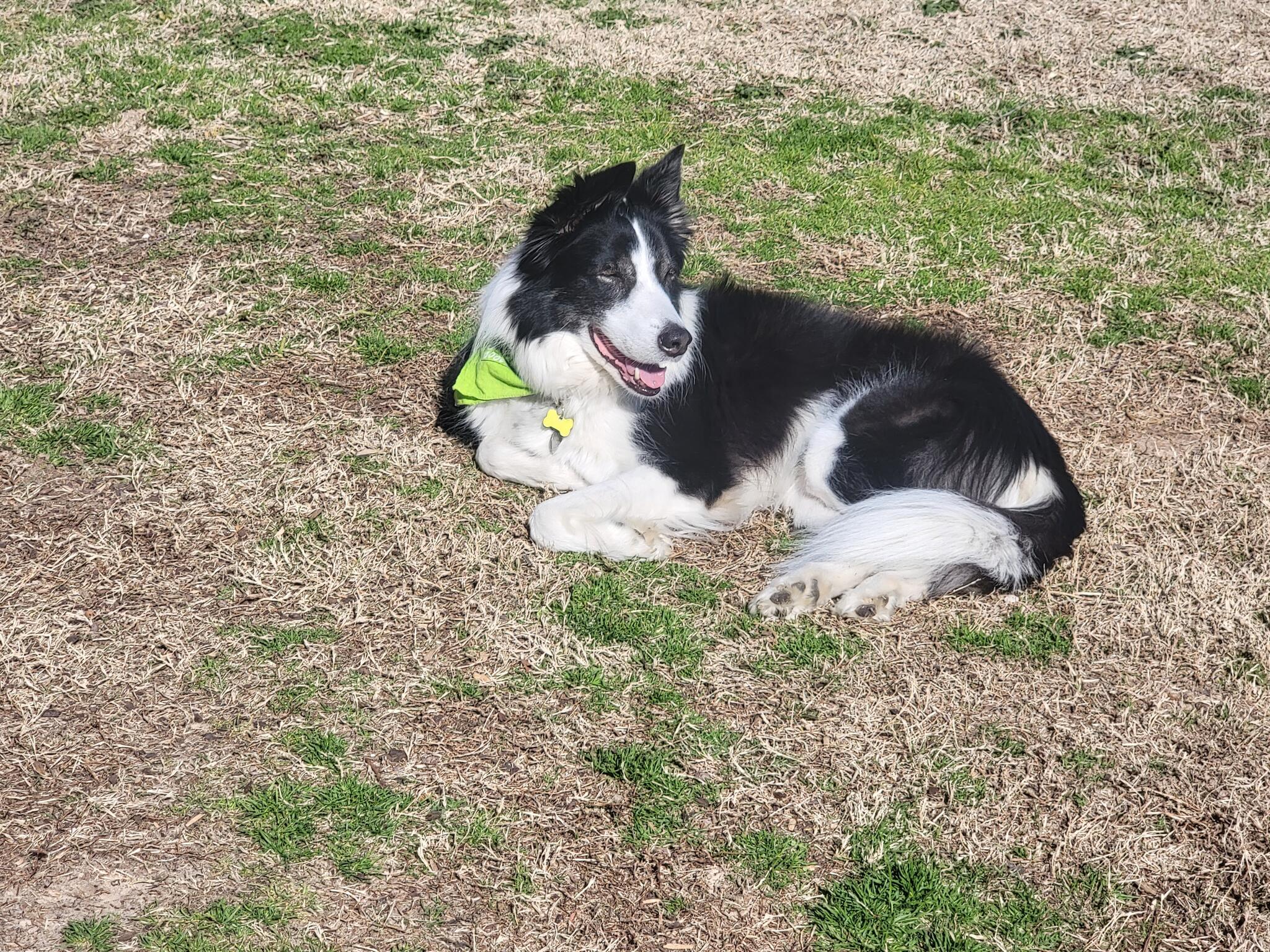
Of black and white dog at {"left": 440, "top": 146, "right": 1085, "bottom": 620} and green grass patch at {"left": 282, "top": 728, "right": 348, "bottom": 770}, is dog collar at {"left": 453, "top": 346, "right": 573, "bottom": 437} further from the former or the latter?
green grass patch at {"left": 282, "top": 728, "right": 348, "bottom": 770}

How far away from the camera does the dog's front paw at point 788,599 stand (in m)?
4.17

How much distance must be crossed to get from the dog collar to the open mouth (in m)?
0.34

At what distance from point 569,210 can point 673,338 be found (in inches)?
23.9

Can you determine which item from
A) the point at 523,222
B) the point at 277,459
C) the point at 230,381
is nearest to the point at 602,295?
the point at 277,459

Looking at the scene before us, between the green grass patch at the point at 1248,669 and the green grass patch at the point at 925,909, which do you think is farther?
the green grass patch at the point at 1248,669

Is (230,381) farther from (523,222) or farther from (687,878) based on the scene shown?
(687,878)

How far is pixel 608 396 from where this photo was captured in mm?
4621

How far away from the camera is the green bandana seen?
15.2ft

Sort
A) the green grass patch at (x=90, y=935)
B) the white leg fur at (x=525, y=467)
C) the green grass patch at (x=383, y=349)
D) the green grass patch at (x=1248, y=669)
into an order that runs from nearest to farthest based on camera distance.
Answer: the green grass patch at (x=90, y=935), the green grass patch at (x=1248, y=669), the white leg fur at (x=525, y=467), the green grass patch at (x=383, y=349)

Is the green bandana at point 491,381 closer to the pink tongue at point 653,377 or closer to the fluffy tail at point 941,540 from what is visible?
the pink tongue at point 653,377

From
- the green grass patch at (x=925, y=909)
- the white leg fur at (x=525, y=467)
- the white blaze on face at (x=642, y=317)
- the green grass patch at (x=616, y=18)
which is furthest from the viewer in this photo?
the green grass patch at (x=616, y=18)

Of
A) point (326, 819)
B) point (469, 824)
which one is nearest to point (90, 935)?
point (326, 819)

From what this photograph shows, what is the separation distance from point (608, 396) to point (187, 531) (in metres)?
1.68

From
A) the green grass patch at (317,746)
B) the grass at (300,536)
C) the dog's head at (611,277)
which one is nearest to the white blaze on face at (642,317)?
the dog's head at (611,277)
